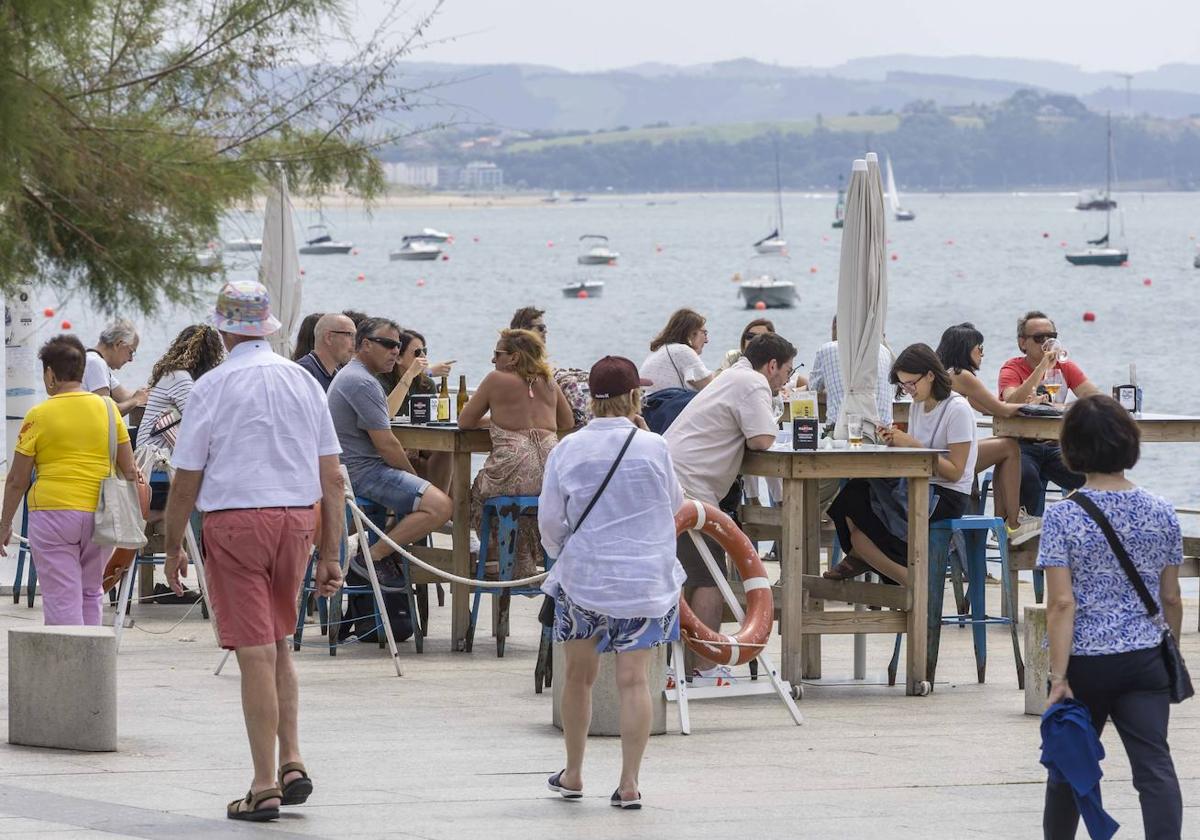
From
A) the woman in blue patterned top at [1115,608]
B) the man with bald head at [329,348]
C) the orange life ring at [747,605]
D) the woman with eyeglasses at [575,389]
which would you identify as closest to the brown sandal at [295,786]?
the orange life ring at [747,605]

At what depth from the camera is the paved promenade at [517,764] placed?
663 cm

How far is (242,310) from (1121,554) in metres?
2.87

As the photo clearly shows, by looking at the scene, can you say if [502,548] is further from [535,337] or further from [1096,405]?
[1096,405]

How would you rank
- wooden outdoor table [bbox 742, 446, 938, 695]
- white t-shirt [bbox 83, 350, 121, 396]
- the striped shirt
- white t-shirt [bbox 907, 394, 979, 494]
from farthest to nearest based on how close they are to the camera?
white t-shirt [bbox 83, 350, 121, 396]
the striped shirt
white t-shirt [bbox 907, 394, 979, 494]
wooden outdoor table [bbox 742, 446, 938, 695]

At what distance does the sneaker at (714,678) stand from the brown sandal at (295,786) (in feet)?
8.96

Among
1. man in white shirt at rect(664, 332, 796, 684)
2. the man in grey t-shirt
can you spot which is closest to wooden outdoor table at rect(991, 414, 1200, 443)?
man in white shirt at rect(664, 332, 796, 684)

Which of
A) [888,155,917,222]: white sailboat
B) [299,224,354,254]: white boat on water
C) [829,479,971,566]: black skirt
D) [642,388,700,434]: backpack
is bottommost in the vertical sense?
[829,479,971,566]: black skirt

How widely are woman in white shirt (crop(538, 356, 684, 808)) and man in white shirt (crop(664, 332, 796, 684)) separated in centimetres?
221

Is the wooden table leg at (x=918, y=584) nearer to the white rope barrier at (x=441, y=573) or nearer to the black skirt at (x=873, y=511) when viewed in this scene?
the black skirt at (x=873, y=511)

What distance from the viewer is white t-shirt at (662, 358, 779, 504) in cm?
921

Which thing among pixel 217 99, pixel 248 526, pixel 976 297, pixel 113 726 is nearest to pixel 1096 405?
pixel 248 526

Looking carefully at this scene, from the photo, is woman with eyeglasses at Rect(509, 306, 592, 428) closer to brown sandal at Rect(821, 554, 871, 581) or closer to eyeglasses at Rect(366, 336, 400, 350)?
eyeglasses at Rect(366, 336, 400, 350)

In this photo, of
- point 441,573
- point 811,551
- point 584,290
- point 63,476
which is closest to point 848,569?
point 811,551

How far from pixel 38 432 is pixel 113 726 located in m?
1.56
